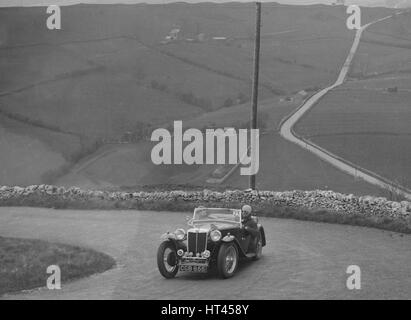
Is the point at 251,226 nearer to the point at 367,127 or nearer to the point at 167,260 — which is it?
the point at 167,260

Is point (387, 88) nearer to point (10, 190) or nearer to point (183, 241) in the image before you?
point (10, 190)

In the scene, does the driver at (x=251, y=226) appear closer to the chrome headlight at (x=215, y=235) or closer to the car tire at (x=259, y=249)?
the car tire at (x=259, y=249)

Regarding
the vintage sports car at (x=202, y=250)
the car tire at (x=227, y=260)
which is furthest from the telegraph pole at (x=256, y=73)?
the car tire at (x=227, y=260)

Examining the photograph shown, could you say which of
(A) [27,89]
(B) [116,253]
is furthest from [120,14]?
(B) [116,253]

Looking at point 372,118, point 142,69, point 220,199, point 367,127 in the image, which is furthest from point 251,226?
point 142,69

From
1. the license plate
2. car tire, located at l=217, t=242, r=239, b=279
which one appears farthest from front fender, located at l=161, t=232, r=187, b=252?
car tire, located at l=217, t=242, r=239, b=279
